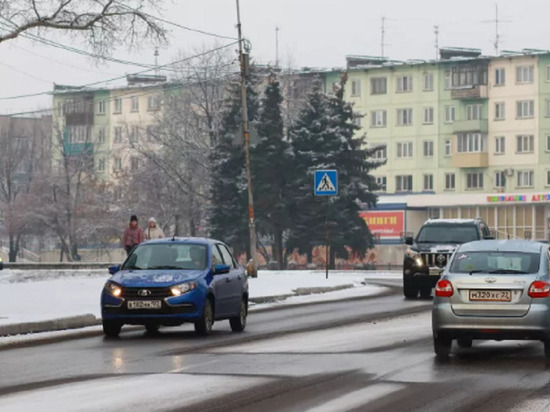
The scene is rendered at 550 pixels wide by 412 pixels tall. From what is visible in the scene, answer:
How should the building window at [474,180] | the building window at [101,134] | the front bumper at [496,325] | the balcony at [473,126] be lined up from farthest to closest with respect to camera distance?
the building window at [101,134], the building window at [474,180], the balcony at [473,126], the front bumper at [496,325]

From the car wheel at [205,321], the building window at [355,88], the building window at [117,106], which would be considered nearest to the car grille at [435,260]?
the car wheel at [205,321]

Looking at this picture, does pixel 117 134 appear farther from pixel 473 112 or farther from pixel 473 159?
pixel 473 159

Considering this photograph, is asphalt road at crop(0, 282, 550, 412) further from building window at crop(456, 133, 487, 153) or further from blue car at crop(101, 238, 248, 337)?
building window at crop(456, 133, 487, 153)

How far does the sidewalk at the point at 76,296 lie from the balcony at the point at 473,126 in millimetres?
65308

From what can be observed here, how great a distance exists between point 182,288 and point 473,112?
91.6 meters

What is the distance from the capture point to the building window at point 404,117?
376 feet

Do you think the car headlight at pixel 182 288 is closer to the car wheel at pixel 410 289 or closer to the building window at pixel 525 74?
the car wheel at pixel 410 289

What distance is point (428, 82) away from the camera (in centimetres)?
11331

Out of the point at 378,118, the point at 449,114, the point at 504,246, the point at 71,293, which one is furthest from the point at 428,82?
the point at 504,246

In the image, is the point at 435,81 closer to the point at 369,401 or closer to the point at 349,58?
the point at 349,58

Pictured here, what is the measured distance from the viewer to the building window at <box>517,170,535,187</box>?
108250 mm

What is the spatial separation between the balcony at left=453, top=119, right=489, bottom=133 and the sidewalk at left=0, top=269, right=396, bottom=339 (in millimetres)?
65308

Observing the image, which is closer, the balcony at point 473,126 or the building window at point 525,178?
the building window at point 525,178

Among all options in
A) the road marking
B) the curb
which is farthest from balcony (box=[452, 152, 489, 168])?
the road marking
